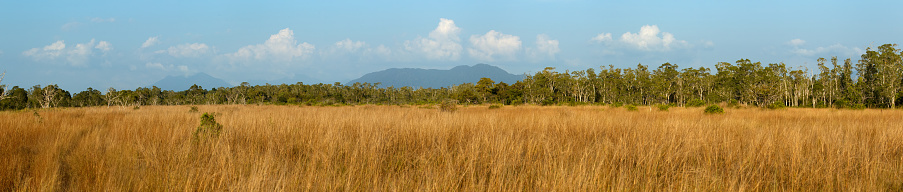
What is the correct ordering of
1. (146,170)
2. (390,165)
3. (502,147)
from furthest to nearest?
(502,147) → (390,165) → (146,170)

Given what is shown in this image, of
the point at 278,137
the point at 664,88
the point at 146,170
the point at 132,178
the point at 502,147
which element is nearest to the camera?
the point at 132,178

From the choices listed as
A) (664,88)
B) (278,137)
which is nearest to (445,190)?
(278,137)

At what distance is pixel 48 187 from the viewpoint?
2.47 metres

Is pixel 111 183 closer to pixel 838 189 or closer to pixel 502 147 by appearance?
pixel 502 147

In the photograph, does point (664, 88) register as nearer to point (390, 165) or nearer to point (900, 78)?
point (900, 78)

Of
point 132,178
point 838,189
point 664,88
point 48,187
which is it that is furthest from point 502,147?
point 664,88

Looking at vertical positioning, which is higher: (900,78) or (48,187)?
(900,78)

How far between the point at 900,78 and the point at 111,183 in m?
69.2

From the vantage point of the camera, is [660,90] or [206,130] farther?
[660,90]

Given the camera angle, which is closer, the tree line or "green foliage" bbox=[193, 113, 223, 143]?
"green foliage" bbox=[193, 113, 223, 143]

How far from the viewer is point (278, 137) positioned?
16.2ft

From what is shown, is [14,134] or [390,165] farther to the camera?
[14,134]

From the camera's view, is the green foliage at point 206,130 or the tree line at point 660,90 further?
the tree line at point 660,90

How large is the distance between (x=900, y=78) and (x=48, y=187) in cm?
6949
